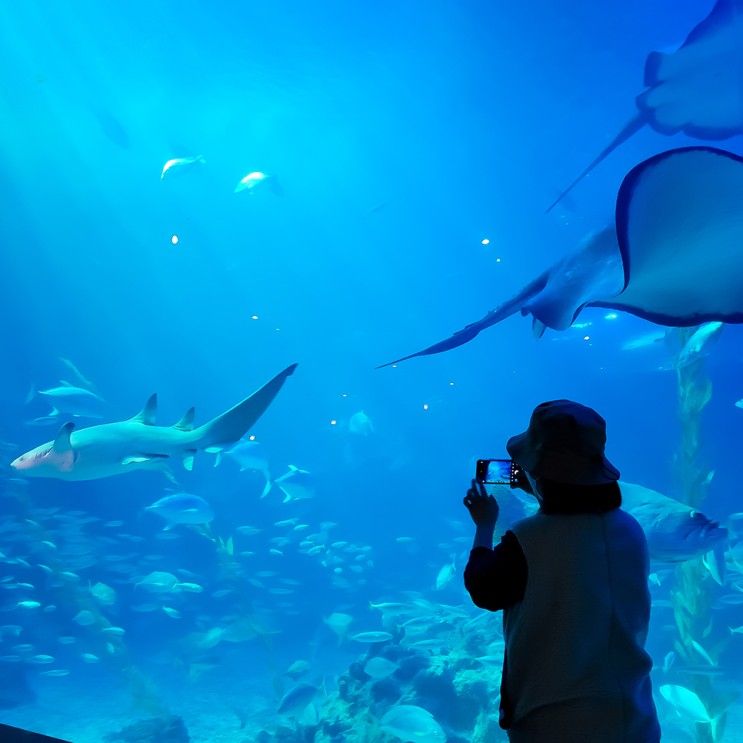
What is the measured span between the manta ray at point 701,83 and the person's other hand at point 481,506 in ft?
11.6

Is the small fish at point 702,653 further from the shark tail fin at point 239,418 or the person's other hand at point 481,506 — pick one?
the person's other hand at point 481,506

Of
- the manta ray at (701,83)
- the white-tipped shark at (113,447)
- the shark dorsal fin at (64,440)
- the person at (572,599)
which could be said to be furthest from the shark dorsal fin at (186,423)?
the manta ray at (701,83)

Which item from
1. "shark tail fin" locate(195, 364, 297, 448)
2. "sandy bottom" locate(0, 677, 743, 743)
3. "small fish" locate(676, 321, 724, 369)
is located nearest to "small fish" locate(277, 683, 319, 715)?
"sandy bottom" locate(0, 677, 743, 743)

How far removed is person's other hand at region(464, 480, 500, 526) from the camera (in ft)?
4.20

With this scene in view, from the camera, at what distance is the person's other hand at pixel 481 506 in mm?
1280

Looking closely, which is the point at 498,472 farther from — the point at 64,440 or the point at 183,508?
the point at 183,508

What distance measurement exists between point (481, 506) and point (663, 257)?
3.90ft

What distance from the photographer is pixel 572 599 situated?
108 centimetres

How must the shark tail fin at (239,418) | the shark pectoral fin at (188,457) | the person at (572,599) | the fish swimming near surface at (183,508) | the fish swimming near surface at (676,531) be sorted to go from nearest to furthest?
the person at (572,599) → the fish swimming near surface at (676,531) → the shark tail fin at (239,418) → the shark pectoral fin at (188,457) → the fish swimming near surface at (183,508)

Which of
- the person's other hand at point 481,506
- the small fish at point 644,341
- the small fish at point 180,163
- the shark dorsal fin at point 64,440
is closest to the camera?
the person's other hand at point 481,506

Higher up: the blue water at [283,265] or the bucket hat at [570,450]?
the blue water at [283,265]

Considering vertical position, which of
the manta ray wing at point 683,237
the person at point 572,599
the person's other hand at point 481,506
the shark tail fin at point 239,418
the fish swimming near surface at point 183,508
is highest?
the fish swimming near surface at point 183,508

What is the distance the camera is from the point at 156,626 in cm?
1752

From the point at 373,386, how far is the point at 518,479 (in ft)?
114
